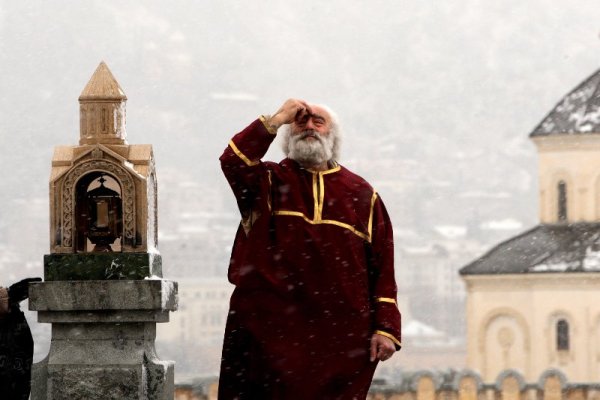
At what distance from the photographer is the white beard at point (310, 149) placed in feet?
18.7

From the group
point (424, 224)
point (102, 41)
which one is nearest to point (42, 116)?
point (102, 41)

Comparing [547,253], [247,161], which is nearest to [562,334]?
[547,253]

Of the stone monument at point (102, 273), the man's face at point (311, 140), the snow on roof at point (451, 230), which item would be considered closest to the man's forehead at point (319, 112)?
the man's face at point (311, 140)

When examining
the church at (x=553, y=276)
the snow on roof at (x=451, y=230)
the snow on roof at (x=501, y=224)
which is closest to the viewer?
the church at (x=553, y=276)

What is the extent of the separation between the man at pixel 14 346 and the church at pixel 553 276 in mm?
41231

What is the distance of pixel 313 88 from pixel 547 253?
124m

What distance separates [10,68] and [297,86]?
2541cm

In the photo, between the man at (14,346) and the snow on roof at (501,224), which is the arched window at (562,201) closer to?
the man at (14,346)

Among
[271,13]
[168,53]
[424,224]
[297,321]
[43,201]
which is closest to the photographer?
[297,321]

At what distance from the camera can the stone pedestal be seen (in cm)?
572

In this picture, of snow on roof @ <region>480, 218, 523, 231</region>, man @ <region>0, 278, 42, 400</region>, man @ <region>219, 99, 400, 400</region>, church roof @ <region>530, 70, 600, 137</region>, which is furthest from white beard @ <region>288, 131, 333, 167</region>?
snow on roof @ <region>480, 218, 523, 231</region>

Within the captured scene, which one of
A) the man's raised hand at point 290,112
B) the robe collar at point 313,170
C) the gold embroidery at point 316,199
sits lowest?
the gold embroidery at point 316,199

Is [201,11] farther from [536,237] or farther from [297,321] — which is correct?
[297,321]

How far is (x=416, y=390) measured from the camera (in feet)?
85.2
